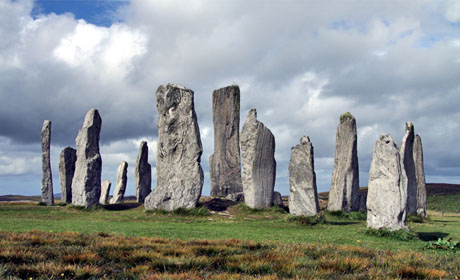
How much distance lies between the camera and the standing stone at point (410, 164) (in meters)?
24.2

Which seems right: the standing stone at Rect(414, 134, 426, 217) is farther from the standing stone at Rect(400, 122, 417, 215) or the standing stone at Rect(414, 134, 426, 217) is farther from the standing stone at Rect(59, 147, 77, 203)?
the standing stone at Rect(59, 147, 77, 203)

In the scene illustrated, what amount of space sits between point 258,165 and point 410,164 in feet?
30.5

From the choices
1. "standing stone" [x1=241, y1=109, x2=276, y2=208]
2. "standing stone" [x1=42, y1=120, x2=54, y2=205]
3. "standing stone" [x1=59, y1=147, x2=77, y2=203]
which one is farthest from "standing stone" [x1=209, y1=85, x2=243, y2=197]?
"standing stone" [x1=42, y1=120, x2=54, y2=205]

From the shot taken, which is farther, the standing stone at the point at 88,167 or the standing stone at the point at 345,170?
the standing stone at the point at 88,167

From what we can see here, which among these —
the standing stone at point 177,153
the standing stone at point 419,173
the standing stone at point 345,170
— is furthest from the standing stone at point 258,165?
the standing stone at point 419,173

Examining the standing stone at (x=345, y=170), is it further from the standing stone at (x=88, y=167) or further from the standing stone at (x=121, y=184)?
the standing stone at (x=121, y=184)

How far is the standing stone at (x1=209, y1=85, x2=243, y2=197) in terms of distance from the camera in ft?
105

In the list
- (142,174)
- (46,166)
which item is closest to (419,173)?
(142,174)

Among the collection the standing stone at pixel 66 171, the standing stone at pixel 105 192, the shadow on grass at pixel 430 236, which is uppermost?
the standing stone at pixel 66 171

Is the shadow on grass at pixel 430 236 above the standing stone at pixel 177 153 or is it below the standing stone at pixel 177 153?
below

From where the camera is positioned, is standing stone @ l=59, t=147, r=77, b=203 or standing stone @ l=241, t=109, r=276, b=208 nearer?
standing stone @ l=241, t=109, r=276, b=208

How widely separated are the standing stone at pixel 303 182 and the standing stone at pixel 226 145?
39.6 feet

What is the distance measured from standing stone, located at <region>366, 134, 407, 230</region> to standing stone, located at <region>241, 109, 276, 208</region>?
365 inches

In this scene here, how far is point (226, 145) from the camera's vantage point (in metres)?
32.6
